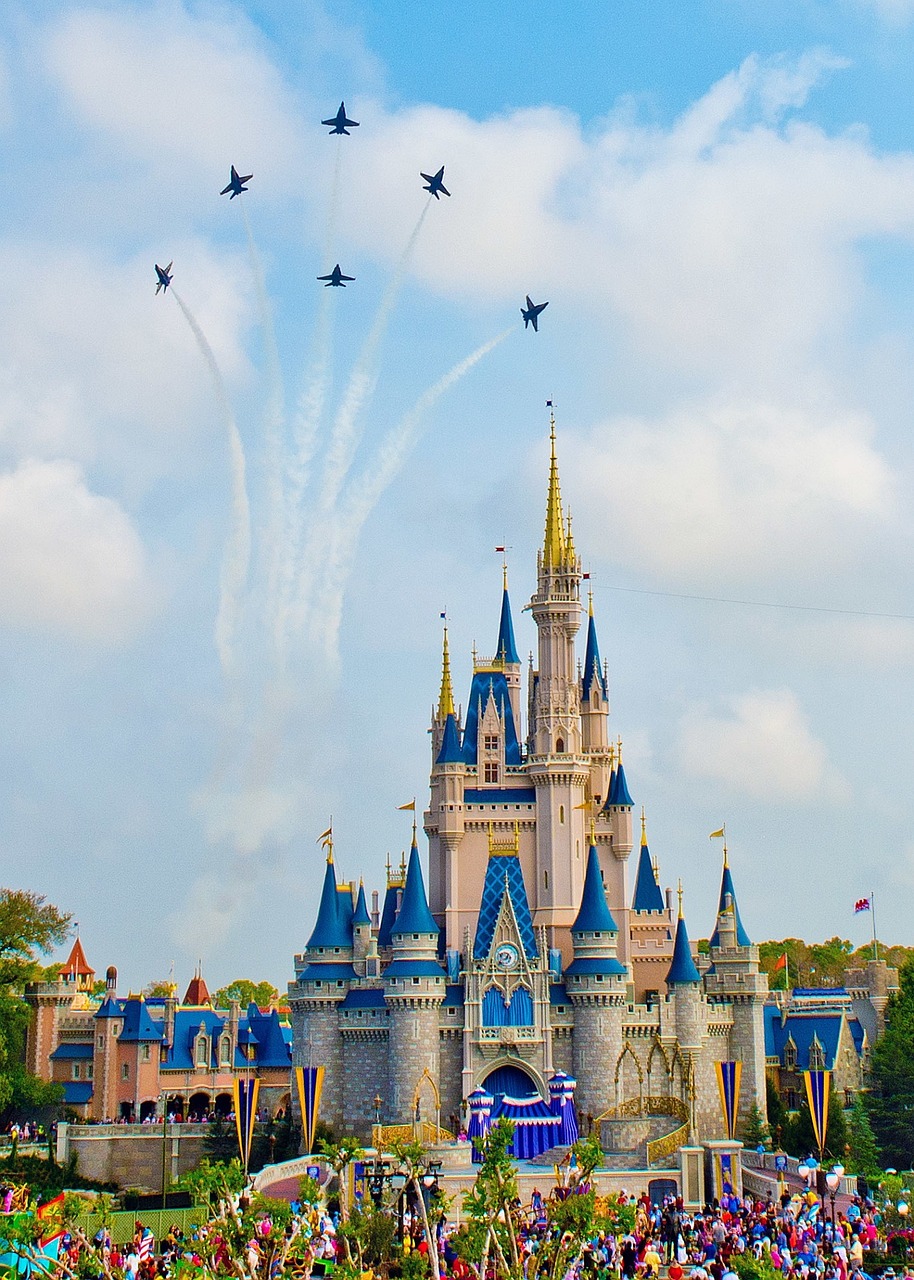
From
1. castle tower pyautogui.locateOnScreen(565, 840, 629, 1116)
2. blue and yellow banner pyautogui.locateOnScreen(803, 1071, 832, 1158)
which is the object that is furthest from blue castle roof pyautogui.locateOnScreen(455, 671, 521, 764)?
blue and yellow banner pyautogui.locateOnScreen(803, 1071, 832, 1158)

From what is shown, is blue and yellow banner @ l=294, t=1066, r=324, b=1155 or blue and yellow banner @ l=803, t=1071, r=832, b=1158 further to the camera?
blue and yellow banner @ l=294, t=1066, r=324, b=1155

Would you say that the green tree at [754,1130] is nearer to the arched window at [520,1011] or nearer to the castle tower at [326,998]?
the arched window at [520,1011]

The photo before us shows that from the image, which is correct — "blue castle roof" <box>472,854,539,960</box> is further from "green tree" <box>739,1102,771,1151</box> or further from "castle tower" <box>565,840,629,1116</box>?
"green tree" <box>739,1102,771,1151</box>

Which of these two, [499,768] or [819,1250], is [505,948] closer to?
[499,768]

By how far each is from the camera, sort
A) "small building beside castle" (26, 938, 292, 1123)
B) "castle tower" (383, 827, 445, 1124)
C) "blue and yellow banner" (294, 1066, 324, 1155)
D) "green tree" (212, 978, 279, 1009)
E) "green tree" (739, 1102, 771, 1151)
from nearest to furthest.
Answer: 1. "castle tower" (383, 827, 445, 1124)
2. "blue and yellow banner" (294, 1066, 324, 1155)
3. "green tree" (739, 1102, 771, 1151)
4. "small building beside castle" (26, 938, 292, 1123)
5. "green tree" (212, 978, 279, 1009)

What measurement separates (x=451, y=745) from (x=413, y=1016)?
44.3ft

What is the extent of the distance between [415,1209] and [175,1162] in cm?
3376

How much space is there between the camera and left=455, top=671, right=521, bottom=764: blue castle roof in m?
78.4

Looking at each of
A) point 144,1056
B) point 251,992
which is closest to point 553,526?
point 144,1056

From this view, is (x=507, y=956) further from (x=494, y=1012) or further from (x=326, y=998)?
(x=326, y=998)

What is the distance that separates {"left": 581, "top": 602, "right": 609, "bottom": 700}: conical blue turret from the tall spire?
3388mm

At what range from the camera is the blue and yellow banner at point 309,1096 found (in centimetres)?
6906

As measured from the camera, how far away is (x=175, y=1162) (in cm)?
7356

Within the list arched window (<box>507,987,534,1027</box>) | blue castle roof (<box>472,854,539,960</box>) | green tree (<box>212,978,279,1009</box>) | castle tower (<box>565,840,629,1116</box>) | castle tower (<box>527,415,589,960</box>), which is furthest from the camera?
green tree (<box>212,978,279,1009</box>)
